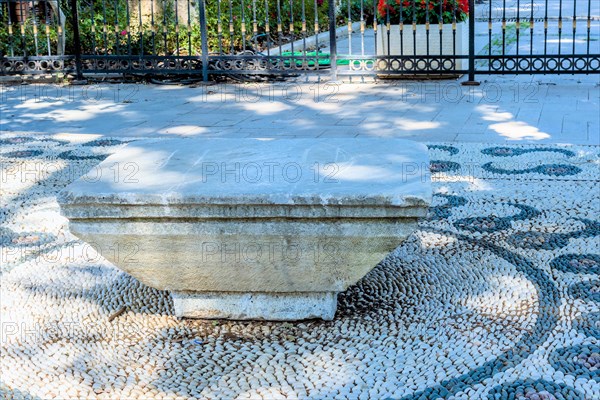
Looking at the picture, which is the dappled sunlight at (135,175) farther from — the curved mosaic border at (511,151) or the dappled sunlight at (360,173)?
the curved mosaic border at (511,151)

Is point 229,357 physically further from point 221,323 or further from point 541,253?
point 541,253

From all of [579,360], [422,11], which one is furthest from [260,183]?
[422,11]

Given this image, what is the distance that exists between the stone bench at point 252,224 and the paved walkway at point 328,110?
12.0ft

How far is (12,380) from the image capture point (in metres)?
3.11

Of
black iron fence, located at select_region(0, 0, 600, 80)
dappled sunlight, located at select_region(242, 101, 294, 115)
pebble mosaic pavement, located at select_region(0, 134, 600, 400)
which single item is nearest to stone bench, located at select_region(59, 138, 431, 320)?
pebble mosaic pavement, located at select_region(0, 134, 600, 400)

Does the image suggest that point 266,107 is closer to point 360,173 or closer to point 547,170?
point 547,170

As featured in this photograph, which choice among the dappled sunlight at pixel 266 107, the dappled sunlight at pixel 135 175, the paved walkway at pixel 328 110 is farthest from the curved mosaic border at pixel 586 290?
the dappled sunlight at pixel 266 107

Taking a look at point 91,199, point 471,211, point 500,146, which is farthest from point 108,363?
point 500,146

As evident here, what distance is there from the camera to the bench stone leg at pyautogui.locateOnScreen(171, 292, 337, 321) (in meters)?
3.48

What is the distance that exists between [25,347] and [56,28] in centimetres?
853

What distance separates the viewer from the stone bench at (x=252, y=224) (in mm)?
3154

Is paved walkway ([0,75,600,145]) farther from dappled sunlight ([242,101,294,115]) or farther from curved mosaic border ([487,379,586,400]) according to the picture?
curved mosaic border ([487,379,586,400])

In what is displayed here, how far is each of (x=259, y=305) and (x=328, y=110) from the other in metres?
5.07

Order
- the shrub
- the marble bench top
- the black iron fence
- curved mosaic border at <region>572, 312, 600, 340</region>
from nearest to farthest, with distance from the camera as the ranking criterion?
the marble bench top → curved mosaic border at <region>572, 312, 600, 340</region> → the black iron fence → the shrub
